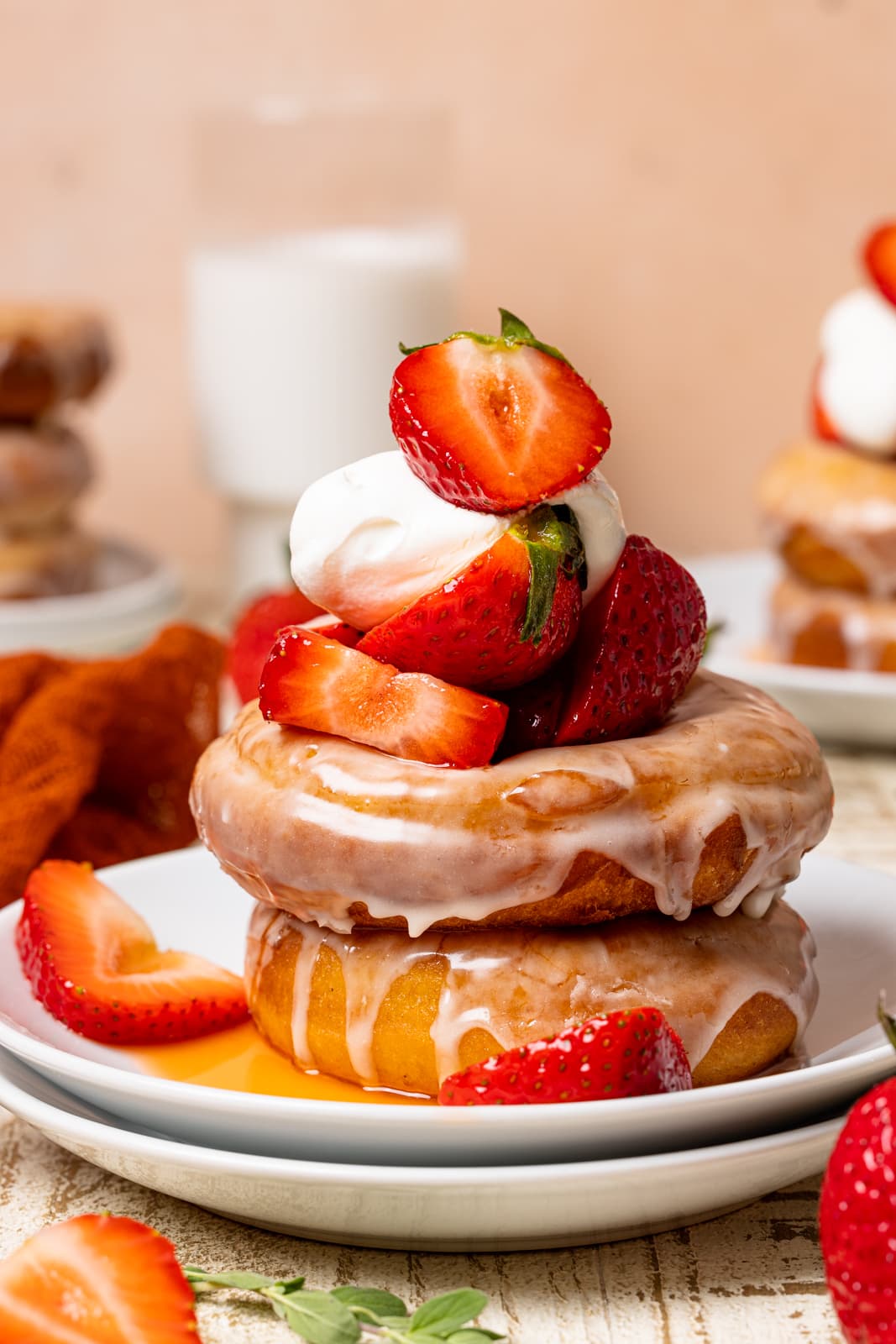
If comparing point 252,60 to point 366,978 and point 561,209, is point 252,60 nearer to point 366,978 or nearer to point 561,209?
point 561,209

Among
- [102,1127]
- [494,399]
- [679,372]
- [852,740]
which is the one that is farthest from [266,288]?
[102,1127]

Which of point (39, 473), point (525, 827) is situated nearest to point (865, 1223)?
point (525, 827)

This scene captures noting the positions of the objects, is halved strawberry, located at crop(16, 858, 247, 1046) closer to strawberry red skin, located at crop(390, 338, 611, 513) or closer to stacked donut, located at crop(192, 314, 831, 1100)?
stacked donut, located at crop(192, 314, 831, 1100)

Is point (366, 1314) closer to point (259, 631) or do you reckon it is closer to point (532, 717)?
point (532, 717)

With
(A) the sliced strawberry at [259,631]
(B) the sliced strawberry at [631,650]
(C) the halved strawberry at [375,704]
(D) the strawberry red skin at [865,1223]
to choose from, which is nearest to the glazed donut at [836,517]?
(A) the sliced strawberry at [259,631]

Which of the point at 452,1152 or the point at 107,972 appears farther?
the point at 107,972

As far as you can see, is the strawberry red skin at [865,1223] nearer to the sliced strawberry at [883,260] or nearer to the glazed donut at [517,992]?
the glazed donut at [517,992]
